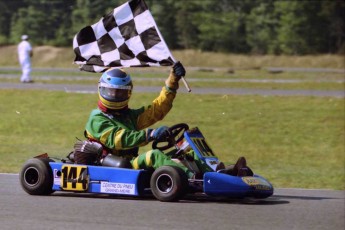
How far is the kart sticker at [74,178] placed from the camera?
6281 millimetres

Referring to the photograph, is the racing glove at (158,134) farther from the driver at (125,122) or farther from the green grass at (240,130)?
the green grass at (240,130)

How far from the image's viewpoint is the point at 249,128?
1194 cm

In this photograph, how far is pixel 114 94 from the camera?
651 centimetres

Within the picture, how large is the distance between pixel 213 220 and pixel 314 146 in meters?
6.23

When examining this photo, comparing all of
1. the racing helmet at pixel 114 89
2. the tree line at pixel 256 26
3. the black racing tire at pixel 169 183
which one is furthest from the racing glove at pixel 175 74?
the tree line at pixel 256 26

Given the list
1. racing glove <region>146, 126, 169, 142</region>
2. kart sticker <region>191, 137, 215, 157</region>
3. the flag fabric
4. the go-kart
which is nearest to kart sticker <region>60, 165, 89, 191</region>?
the go-kart

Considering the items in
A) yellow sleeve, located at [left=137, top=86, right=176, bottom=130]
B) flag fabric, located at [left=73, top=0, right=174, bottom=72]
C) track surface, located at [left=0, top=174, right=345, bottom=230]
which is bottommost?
track surface, located at [left=0, top=174, right=345, bottom=230]

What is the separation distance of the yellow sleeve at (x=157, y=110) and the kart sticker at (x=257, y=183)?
1.07 m

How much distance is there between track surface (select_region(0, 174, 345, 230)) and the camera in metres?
4.98

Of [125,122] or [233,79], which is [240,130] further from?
[233,79]

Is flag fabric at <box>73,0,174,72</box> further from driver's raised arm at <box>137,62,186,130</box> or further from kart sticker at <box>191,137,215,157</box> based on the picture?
kart sticker at <box>191,137,215,157</box>

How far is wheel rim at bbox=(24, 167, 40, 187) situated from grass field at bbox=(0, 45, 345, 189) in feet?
7.39

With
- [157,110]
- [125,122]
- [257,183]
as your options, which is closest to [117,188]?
[125,122]

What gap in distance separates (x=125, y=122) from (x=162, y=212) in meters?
1.30
